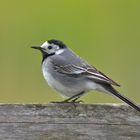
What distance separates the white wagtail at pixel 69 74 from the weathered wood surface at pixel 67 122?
650 mm

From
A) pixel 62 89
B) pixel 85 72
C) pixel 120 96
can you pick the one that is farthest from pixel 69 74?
pixel 120 96

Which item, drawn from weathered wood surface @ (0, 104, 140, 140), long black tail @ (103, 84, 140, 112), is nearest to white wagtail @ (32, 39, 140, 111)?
long black tail @ (103, 84, 140, 112)

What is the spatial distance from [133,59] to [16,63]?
4.46 feet

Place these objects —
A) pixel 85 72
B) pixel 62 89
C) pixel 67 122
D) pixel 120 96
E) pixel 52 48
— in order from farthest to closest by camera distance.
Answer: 1. pixel 52 48
2. pixel 62 89
3. pixel 85 72
4. pixel 120 96
5. pixel 67 122

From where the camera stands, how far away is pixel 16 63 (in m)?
8.21

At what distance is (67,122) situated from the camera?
455 centimetres

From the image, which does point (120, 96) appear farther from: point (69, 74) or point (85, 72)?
point (69, 74)

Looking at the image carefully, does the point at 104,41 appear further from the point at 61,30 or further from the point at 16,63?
the point at 16,63

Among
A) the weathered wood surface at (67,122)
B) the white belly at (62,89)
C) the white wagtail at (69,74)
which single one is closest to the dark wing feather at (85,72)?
the white wagtail at (69,74)

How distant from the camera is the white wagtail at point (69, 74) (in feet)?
18.0

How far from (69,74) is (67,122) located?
147cm

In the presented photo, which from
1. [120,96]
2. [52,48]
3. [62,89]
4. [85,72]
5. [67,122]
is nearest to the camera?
[67,122]

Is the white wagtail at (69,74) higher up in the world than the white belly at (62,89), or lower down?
higher up

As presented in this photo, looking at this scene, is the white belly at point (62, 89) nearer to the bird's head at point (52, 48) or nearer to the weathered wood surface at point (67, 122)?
the bird's head at point (52, 48)
